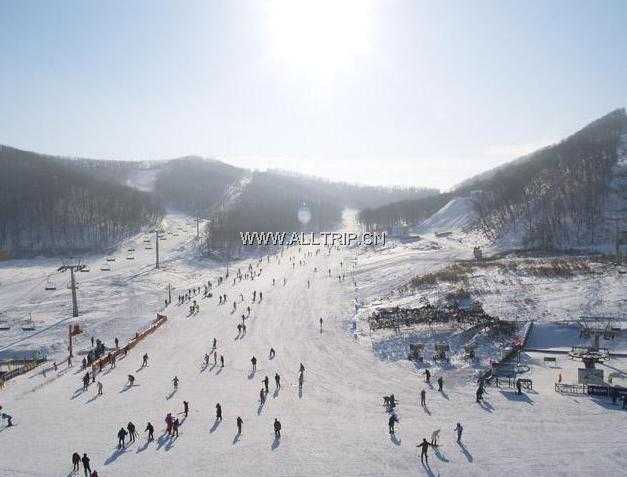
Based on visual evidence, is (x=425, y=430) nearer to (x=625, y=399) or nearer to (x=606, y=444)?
(x=606, y=444)

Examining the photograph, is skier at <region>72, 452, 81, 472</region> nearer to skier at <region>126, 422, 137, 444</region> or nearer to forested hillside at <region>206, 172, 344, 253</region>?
skier at <region>126, 422, 137, 444</region>

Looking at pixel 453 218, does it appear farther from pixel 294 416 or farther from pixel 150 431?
pixel 150 431

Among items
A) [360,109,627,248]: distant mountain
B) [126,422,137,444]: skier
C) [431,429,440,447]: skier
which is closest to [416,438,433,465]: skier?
[431,429,440,447]: skier

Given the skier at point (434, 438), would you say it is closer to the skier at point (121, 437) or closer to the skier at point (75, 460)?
the skier at point (121, 437)

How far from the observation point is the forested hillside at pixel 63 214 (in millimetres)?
110312

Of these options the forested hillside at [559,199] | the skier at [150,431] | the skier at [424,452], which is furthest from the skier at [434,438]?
the forested hillside at [559,199]

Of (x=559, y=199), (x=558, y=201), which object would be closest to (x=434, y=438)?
(x=558, y=201)

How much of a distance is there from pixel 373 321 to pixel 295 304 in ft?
38.8

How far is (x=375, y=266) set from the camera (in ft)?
229

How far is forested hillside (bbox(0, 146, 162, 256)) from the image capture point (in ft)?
362

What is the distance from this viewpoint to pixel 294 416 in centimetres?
2167

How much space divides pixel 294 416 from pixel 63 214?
11576cm

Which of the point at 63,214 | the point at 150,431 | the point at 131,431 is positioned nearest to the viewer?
the point at 131,431

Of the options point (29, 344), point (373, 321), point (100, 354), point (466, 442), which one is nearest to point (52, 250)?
point (29, 344)
